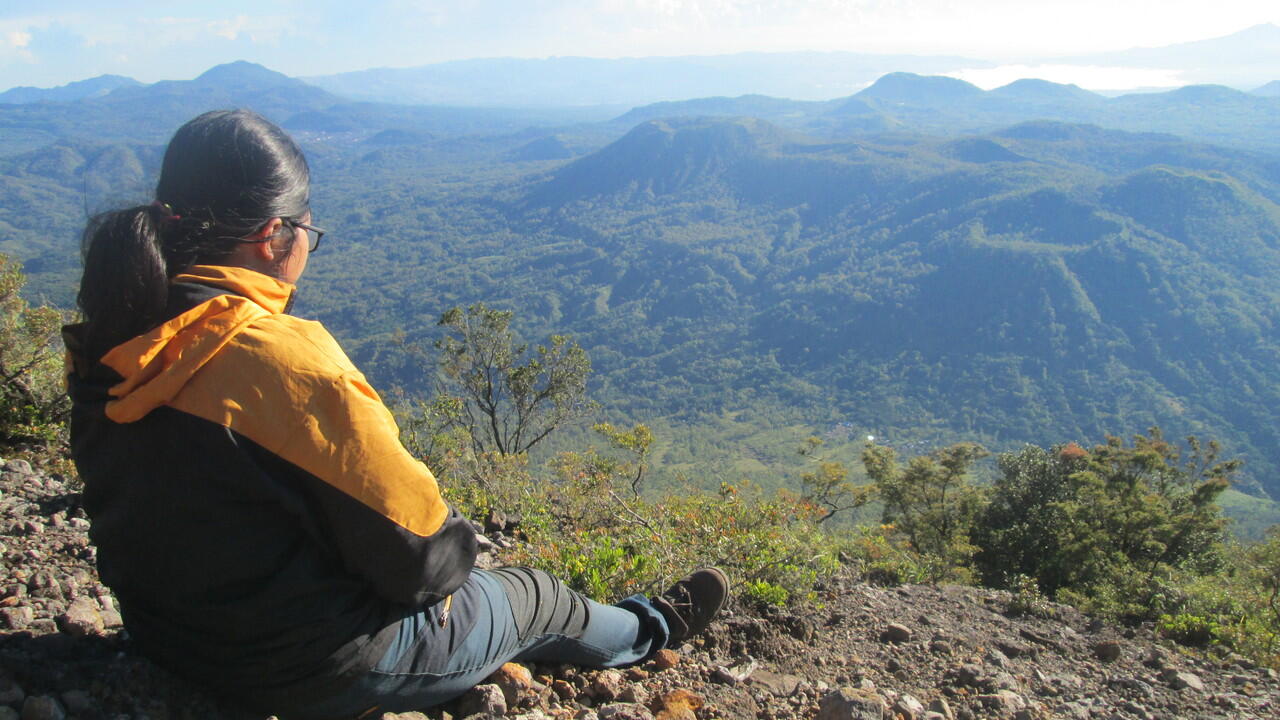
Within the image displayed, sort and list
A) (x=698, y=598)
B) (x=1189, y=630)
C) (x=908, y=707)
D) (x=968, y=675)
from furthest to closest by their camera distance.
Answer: (x=1189, y=630) < (x=968, y=675) < (x=698, y=598) < (x=908, y=707)

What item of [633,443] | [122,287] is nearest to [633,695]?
[122,287]

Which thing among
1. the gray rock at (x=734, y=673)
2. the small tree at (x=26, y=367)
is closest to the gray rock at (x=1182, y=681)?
the gray rock at (x=734, y=673)

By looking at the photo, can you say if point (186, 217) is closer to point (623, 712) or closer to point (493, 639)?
point (493, 639)

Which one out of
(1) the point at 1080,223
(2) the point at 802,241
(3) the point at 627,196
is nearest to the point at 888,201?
(2) the point at 802,241

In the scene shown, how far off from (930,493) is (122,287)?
53.6ft

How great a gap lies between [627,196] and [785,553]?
201875 millimetres

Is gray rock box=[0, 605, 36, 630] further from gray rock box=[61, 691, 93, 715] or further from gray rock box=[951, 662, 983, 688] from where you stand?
gray rock box=[951, 662, 983, 688]

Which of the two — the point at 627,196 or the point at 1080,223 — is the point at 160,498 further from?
the point at 627,196

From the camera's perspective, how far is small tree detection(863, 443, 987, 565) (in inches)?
571

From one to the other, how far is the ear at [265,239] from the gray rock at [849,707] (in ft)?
7.56

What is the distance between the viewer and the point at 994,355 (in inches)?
4259

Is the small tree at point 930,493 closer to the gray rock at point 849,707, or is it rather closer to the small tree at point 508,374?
the small tree at point 508,374

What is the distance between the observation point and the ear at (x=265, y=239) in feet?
5.47

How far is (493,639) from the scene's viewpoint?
2.10 m
